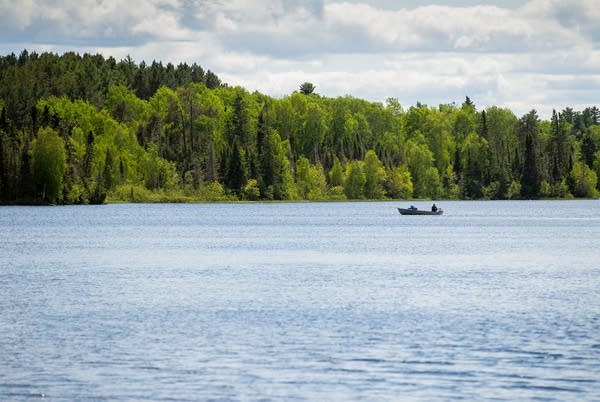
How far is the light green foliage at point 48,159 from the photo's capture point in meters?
163

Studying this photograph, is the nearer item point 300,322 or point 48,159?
point 300,322

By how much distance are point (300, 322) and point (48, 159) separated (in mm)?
127655

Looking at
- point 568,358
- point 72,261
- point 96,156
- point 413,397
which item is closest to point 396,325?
point 568,358

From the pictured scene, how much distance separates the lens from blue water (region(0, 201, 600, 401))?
30.1m

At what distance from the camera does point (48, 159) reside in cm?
16338

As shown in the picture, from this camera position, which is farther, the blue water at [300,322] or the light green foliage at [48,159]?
the light green foliage at [48,159]

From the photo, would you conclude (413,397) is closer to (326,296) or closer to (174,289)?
(326,296)

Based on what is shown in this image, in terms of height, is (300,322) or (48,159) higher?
(48,159)

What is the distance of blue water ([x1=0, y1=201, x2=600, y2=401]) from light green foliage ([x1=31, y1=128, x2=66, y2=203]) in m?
80.1

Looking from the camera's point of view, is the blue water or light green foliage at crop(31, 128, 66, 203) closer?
the blue water

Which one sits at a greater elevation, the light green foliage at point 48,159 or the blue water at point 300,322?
the light green foliage at point 48,159

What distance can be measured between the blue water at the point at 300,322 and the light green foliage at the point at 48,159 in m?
80.1

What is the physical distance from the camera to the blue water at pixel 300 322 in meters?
30.1

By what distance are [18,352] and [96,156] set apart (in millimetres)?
155310
